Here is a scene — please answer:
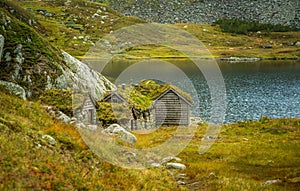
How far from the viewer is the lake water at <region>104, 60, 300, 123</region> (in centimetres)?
7106

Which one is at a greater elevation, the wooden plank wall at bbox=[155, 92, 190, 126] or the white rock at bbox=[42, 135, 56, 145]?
the white rock at bbox=[42, 135, 56, 145]

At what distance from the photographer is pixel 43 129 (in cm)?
1703

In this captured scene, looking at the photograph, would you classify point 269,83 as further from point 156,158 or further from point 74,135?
point 74,135

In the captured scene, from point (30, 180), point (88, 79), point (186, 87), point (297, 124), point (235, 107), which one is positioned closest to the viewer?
point (30, 180)

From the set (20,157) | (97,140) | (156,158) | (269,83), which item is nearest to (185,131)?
(156,158)

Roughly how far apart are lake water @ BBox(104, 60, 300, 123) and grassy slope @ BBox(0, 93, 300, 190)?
36602 millimetres

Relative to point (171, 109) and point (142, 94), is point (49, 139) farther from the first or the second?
point (171, 109)

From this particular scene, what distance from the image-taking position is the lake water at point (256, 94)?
233 feet

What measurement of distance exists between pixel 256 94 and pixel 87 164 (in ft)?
274

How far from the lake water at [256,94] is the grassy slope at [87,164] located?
120 ft

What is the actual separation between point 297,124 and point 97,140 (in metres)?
40.4

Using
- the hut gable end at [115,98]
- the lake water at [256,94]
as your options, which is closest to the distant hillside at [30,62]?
the hut gable end at [115,98]

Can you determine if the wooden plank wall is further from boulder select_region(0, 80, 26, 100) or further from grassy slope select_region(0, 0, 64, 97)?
boulder select_region(0, 80, 26, 100)

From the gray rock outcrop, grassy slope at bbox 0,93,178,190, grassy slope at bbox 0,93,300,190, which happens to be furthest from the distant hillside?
grassy slope at bbox 0,93,178,190
